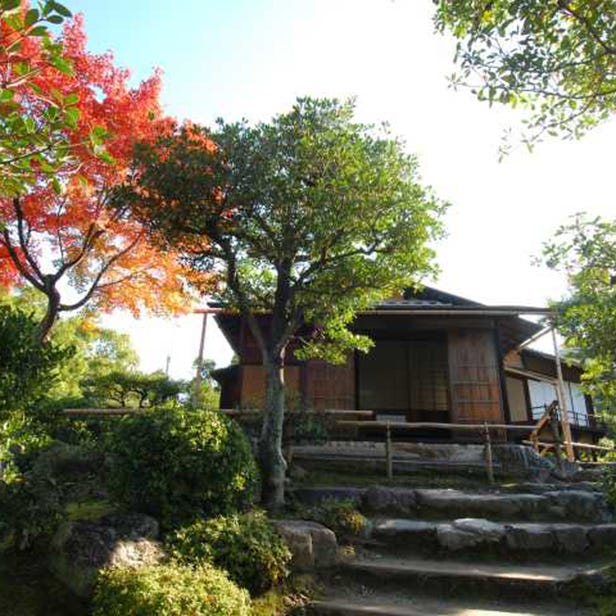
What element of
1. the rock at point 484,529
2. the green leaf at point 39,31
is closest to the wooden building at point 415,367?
the rock at point 484,529

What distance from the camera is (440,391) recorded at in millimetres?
17266

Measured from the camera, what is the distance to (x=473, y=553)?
6254 mm

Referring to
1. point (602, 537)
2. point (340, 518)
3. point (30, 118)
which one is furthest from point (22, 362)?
point (602, 537)

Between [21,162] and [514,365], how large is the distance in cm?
2120

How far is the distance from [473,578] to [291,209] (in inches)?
224

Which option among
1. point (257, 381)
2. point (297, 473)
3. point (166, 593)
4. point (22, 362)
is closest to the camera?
point (166, 593)

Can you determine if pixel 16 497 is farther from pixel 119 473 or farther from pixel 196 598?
pixel 196 598

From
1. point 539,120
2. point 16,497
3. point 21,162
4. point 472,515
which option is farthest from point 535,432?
point 21,162

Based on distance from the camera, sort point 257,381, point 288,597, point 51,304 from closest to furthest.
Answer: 1. point 288,597
2. point 51,304
3. point 257,381

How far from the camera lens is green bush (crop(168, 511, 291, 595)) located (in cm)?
483

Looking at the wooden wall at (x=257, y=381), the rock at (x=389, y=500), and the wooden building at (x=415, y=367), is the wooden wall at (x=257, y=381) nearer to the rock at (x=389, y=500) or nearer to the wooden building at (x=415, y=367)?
the wooden building at (x=415, y=367)

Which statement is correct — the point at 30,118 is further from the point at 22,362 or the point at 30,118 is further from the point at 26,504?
the point at 26,504

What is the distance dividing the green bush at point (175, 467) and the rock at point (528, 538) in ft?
11.3

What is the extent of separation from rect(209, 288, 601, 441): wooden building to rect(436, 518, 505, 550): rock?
4.13 metres
